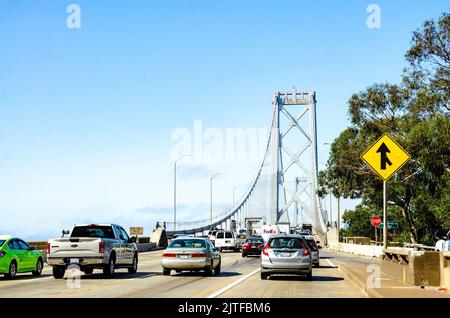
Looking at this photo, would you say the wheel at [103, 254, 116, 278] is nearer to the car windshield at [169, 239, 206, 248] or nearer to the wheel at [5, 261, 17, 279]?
the car windshield at [169, 239, 206, 248]

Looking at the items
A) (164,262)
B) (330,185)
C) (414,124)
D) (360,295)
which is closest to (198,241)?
(164,262)

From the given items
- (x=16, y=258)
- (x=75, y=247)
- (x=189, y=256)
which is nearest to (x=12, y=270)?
(x=16, y=258)

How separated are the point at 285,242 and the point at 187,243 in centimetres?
407

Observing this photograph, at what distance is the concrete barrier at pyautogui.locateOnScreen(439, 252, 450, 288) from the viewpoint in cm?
1678

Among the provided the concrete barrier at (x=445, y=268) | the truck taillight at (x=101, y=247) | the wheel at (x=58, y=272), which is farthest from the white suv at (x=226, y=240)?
the concrete barrier at (x=445, y=268)

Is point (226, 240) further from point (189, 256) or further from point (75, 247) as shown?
point (75, 247)

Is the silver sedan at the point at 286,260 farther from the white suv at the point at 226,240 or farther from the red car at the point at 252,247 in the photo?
the white suv at the point at 226,240

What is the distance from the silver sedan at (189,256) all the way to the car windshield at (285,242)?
2.94 m

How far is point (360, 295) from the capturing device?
17.9 meters

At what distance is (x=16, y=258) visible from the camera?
84.5 feet

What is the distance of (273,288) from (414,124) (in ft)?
88.6

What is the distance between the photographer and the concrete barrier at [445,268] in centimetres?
1678

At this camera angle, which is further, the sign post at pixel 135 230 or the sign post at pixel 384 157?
the sign post at pixel 135 230
